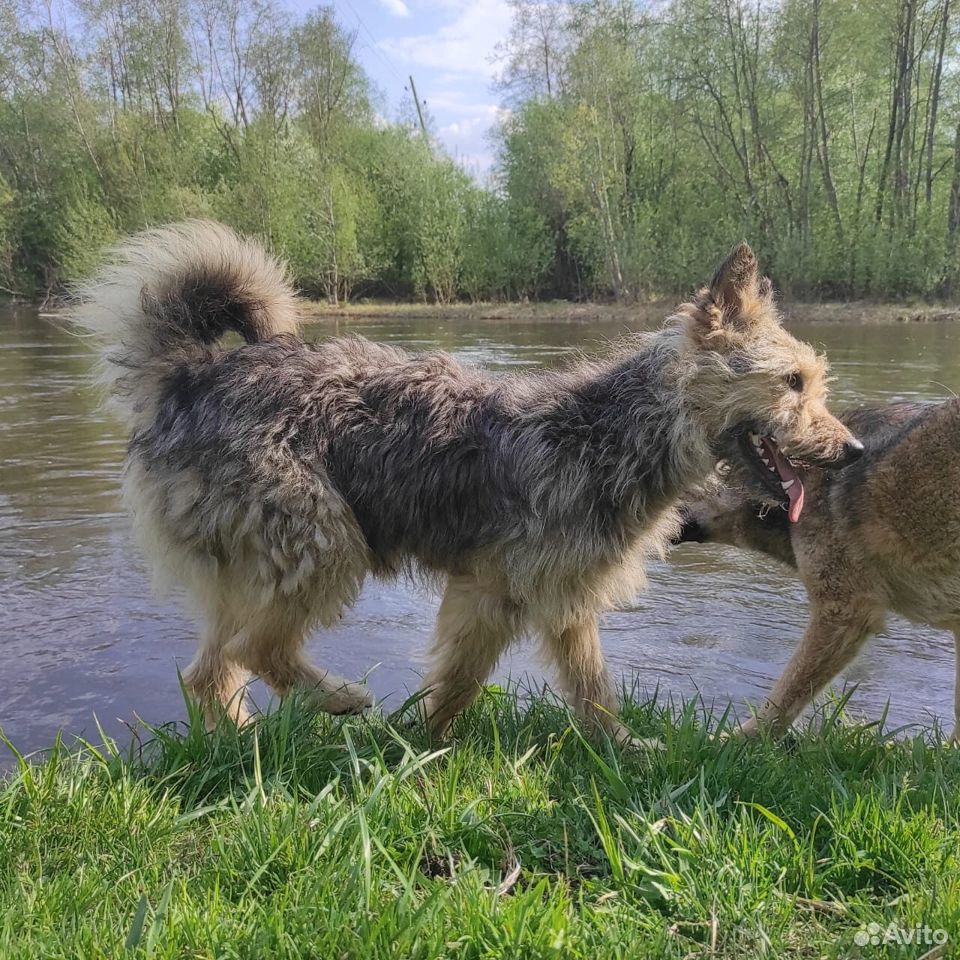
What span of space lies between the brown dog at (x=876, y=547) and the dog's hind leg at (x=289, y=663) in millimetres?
1945

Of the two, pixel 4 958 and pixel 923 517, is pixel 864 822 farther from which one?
pixel 4 958

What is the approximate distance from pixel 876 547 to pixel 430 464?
2.27 m

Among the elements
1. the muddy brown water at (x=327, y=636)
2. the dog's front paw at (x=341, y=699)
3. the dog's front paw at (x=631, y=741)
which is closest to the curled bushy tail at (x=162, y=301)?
the muddy brown water at (x=327, y=636)

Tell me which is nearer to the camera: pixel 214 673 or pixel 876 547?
pixel 214 673

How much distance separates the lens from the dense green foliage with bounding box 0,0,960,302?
30984 mm

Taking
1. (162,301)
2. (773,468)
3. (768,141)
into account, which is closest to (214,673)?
(162,301)

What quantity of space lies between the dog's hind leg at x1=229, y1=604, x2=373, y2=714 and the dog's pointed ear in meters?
2.38

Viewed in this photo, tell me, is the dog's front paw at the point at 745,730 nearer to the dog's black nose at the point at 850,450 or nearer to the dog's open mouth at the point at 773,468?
the dog's open mouth at the point at 773,468

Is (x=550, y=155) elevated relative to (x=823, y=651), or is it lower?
elevated

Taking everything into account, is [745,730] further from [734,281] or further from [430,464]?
[734,281]

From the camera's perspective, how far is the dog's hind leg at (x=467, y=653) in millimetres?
3623

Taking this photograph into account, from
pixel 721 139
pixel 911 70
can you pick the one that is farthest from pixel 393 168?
pixel 911 70

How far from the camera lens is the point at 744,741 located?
10.5ft

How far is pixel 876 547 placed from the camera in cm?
398
